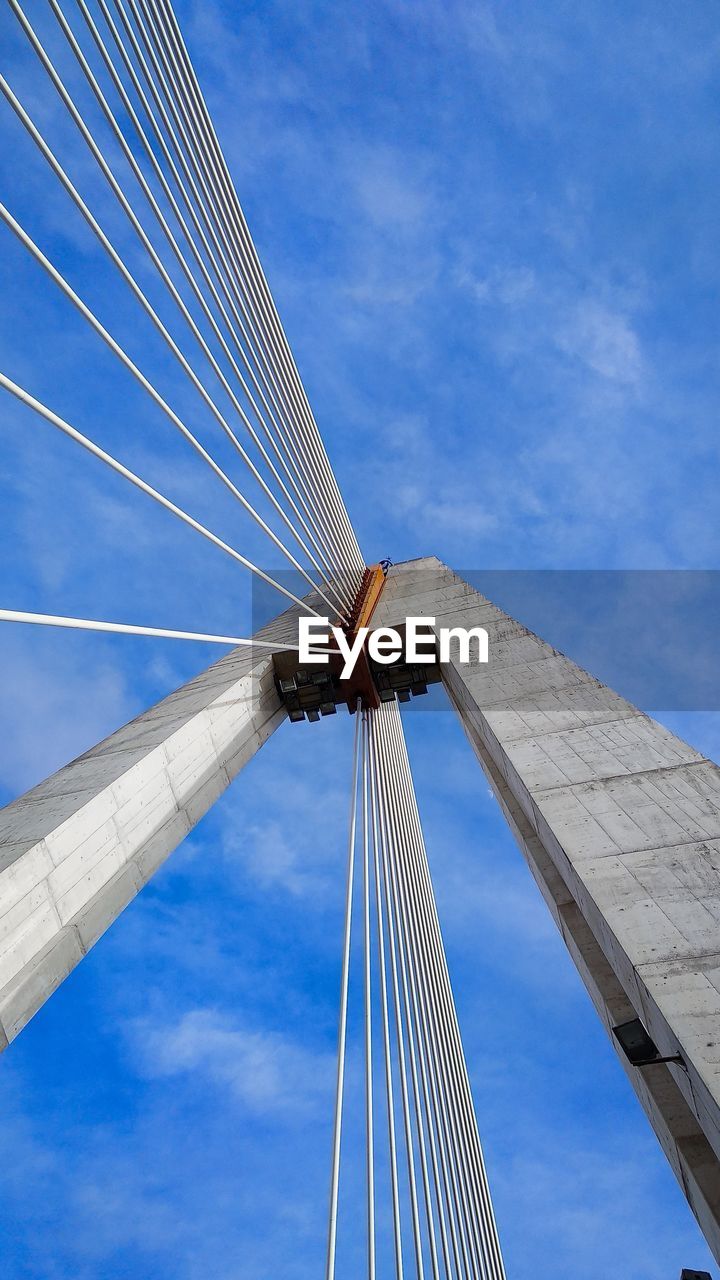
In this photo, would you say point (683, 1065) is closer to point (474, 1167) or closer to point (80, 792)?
point (474, 1167)

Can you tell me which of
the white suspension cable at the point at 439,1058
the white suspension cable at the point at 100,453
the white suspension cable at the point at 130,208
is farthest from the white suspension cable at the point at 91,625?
the white suspension cable at the point at 439,1058

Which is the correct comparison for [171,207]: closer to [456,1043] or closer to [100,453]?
[100,453]

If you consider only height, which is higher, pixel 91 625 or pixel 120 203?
pixel 120 203

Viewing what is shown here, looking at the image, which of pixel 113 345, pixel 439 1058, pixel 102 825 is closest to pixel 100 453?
pixel 113 345

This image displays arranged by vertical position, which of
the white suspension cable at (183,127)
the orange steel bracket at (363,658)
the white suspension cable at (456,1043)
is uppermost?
the white suspension cable at (183,127)

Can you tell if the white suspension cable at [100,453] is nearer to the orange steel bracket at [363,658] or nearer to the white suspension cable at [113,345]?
the white suspension cable at [113,345]

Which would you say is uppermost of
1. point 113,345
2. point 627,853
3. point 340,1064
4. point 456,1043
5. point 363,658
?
point 113,345

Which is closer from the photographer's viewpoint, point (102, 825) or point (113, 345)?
point (113, 345)
